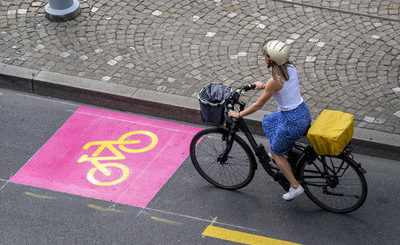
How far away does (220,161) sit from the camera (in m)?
6.59

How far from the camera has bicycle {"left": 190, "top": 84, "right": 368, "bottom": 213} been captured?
231 inches

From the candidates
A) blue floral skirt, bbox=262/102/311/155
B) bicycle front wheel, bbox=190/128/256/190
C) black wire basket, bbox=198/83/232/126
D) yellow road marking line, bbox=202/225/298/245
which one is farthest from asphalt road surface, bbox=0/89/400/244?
black wire basket, bbox=198/83/232/126

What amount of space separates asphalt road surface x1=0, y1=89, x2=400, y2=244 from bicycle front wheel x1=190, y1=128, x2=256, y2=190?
4.7 inches

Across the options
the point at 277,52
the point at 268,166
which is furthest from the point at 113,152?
the point at 277,52

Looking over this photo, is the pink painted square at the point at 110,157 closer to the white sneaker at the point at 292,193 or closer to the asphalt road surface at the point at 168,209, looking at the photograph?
the asphalt road surface at the point at 168,209

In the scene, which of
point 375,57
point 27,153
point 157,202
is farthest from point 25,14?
point 375,57

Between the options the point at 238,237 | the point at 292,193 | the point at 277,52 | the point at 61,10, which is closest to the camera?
the point at 277,52

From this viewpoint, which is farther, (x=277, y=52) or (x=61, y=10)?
(x=61, y=10)

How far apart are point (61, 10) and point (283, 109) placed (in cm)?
496

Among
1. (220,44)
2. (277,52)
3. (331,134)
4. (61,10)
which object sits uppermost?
(277,52)

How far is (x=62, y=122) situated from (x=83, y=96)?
526mm

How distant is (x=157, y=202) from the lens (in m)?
6.49

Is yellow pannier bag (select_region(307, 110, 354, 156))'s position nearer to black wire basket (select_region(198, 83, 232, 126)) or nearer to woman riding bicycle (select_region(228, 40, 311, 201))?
woman riding bicycle (select_region(228, 40, 311, 201))

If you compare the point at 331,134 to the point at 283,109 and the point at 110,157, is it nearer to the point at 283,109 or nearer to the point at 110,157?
the point at 283,109
